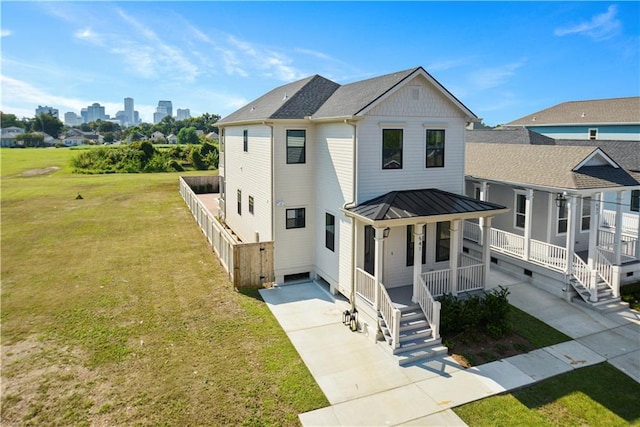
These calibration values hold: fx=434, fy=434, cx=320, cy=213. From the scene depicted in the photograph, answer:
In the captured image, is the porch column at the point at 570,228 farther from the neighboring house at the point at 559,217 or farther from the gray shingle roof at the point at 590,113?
the gray shingle roof at the point at 590,113

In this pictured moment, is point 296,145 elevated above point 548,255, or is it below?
above

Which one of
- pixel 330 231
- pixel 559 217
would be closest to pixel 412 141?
pixel 330 231

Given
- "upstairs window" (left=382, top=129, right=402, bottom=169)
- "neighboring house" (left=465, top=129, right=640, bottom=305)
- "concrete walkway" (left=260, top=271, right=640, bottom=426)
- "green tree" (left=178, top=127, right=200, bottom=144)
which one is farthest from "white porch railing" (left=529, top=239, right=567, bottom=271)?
"green tree" (left=178, top=127, right=200, bottom=144)

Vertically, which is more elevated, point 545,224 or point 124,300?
point 545,224

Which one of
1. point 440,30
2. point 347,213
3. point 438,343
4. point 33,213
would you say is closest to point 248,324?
point 347,213

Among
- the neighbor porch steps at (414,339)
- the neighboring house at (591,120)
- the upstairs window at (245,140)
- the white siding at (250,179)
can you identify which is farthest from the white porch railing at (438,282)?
the neighboring house at (591,120)

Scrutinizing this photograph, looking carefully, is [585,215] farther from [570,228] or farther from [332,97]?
[332,97]

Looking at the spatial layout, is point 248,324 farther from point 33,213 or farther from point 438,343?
point 33,213
